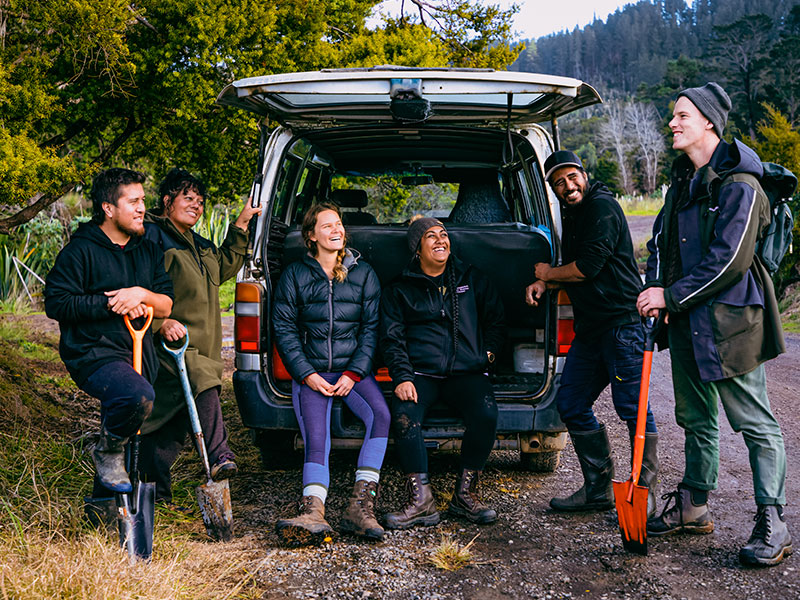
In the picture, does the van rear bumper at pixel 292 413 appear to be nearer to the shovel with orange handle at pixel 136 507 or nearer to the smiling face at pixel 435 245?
the shovel with orange handle at pixel 136 507

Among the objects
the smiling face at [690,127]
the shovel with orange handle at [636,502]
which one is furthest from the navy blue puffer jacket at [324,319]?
the smiling face at [690,127]

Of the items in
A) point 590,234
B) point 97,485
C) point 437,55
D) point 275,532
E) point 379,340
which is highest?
point 437,55

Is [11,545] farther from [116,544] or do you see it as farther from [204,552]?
[204,552]

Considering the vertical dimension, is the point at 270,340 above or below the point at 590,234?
below

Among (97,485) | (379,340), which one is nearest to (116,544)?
(97,485)

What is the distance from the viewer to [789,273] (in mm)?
12570

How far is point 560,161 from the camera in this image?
3848 mm

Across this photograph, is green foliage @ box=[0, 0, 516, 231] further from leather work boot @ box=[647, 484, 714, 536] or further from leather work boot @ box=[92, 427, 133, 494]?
leather work boot @ box=[647, 484, 714, 536]

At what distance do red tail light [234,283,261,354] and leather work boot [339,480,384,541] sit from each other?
2.96 feet

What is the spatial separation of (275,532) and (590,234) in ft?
7.02

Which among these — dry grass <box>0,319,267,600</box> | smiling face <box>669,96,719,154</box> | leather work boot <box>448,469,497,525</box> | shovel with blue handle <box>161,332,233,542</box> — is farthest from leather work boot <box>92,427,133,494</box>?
smiling face <box>669,96,719,154</box>

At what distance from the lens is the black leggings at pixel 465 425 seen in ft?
12.5

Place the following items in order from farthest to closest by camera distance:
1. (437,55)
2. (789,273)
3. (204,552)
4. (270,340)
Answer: (789,273), (437,55), (270,340), (204,552)

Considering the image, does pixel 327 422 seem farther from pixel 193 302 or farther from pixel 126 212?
pixel 126 212
